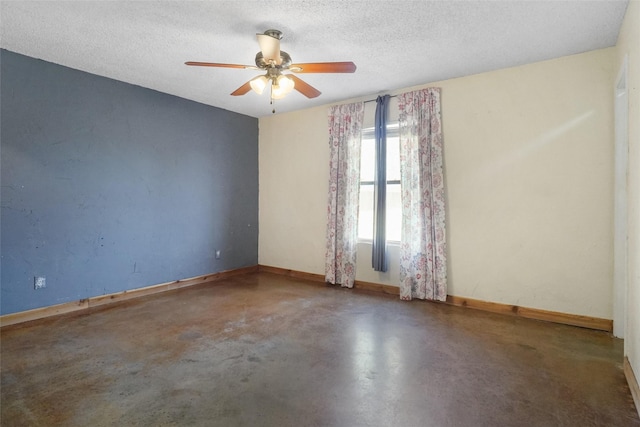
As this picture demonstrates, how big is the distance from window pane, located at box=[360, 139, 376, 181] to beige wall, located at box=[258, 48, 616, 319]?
101cm

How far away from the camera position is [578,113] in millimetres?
3148

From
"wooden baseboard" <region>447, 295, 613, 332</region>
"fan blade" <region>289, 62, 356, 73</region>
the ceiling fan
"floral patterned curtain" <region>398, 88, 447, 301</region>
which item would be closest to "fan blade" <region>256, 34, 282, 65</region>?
the ceiling fan

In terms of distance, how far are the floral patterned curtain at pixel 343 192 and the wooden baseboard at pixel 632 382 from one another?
2837 millimetres

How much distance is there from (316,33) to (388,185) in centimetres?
217

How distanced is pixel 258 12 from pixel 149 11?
82cm

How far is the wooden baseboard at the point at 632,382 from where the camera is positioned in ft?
6.29

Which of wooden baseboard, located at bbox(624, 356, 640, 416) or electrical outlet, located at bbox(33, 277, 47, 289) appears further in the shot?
electrical outlet, located at bbox(33, 277, 47, 289)

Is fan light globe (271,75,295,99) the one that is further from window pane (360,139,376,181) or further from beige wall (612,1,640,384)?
beige wall (612,1,640,384)

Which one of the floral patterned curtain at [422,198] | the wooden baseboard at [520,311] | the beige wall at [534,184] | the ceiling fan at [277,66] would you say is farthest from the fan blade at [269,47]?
the wooden baseboard at [520,311]

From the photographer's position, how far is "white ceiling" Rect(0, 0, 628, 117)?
243 cm

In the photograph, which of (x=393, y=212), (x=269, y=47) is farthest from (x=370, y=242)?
(x=269, y=47)

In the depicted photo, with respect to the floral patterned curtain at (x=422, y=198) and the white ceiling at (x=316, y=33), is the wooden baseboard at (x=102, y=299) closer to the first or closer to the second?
the white ceiling at (x=316, y=33)

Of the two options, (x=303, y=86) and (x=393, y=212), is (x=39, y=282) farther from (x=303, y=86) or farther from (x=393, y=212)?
(x=393, y=212)

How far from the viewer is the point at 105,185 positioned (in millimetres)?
3852
